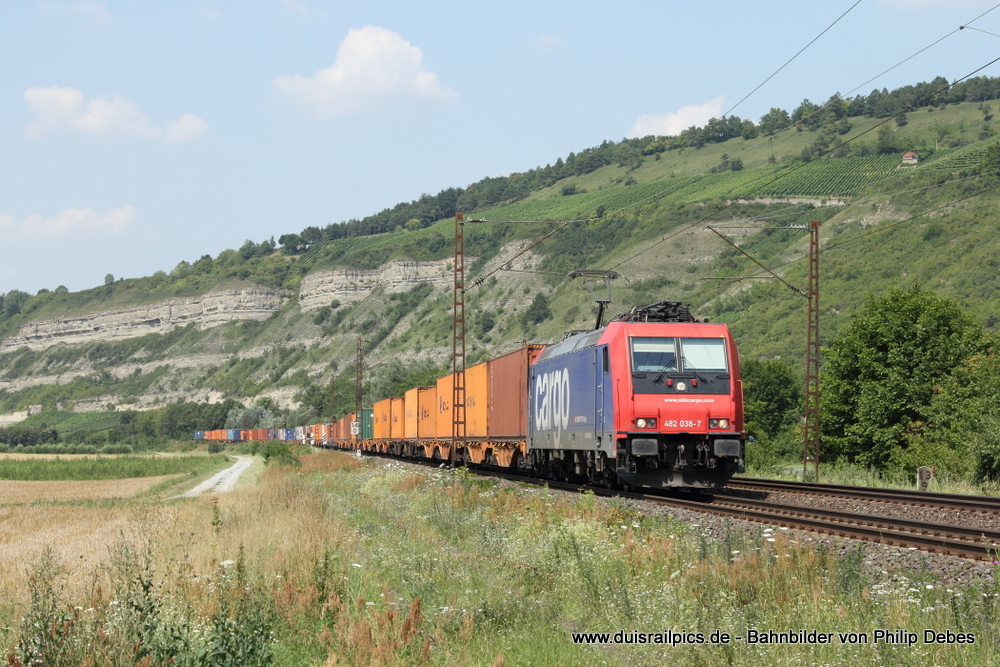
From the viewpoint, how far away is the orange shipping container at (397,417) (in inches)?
2420

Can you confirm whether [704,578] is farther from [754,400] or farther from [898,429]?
[754,400]

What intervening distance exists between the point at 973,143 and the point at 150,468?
15578cm

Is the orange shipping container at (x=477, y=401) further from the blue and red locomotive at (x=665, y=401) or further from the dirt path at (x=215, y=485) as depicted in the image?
the blue and red locomotive at (x=665, y=401)

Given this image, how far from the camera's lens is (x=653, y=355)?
2194 cm

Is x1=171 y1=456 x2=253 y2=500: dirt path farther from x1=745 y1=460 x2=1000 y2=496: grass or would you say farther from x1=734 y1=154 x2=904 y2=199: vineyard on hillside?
x1=734 y1=154 x2=904 y2=199: vineyard on hillside

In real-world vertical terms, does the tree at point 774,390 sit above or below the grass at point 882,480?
above

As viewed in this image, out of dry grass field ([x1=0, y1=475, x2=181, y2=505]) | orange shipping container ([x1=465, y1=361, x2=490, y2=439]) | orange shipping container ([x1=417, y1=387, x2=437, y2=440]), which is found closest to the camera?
orange shipping container ([x1=465, y1=361, x2=490, y2=439])

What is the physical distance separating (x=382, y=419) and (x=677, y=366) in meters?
50.9

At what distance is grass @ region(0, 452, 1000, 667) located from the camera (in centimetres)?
782

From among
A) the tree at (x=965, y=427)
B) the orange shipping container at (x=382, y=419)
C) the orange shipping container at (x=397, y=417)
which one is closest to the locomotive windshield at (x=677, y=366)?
the tree at (x=965, y=427)

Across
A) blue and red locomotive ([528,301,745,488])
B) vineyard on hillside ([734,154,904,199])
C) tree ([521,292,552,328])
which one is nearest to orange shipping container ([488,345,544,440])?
blue and red locomotive ([528,301,745,488])

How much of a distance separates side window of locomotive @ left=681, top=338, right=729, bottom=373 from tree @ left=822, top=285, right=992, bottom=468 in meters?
23.5

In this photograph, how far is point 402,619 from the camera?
29.8ft

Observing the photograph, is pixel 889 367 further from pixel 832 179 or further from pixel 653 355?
pixel 832 179
